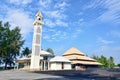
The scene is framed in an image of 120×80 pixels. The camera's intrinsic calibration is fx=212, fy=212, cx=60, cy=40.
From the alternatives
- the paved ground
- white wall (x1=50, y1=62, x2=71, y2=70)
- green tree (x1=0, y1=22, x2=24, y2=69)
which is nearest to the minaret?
white wall (x1=50, y1=62, x2=71, y2=70)

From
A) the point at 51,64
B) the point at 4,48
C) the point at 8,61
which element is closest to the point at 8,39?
the point at 4,48

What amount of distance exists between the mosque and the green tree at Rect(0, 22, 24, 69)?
15.4 feet

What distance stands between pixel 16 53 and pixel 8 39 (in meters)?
5.44

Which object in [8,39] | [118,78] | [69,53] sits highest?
[8,39]

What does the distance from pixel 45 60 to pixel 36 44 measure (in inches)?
302

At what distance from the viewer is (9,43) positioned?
56.2m

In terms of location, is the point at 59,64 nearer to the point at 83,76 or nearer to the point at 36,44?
the point at 36,44

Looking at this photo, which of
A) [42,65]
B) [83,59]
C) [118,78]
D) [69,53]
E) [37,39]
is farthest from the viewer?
[69,53]

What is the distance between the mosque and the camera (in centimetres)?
3881

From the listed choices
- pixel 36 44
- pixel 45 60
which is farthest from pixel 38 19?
pixel 45 60

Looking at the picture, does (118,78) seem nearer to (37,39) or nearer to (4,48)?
(37,39)

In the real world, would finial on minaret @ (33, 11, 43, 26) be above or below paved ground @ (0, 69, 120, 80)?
above

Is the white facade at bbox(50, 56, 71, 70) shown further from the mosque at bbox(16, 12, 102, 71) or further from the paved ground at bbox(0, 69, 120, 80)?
the paved ground at bbox(0, 69, 120, 80)

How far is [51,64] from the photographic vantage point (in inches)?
1831
